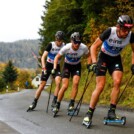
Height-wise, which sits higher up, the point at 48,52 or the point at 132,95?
the point at 48,52

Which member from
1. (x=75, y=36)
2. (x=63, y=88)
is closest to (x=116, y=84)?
(x=75, y=36)

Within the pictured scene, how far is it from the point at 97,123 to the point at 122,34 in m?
1.79

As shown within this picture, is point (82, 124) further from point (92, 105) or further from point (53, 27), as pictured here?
point (53, 27)

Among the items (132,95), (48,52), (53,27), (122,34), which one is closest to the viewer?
(122,34)

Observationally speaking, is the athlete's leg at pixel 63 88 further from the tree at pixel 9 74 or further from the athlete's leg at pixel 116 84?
the tree at pixel 9 74

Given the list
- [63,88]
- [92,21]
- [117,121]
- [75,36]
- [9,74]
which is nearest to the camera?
[117,121]

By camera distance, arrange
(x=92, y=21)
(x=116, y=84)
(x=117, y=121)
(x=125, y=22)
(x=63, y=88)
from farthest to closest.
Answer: (x=92, y=21) → (x=63, y=88) → (x=116, y=84) → (x=117, y=121) → (x=125, y=22)

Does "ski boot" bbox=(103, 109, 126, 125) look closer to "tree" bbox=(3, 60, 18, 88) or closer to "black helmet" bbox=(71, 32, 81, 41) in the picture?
"black helmet" bbox=(71, 32, 81, 41)

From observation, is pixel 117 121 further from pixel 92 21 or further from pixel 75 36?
pixel 92 21

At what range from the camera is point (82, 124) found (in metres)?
7.54

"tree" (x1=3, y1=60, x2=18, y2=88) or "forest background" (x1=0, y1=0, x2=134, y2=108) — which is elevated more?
"forest background" (x1=0, y1=0, x2=134, y2=108)

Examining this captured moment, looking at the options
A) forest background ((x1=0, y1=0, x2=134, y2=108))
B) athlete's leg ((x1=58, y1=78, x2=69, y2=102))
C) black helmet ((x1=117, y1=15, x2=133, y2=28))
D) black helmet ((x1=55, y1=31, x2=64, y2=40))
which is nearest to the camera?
black helmet ((x1=117, y1=15, x2=133, y2=28))

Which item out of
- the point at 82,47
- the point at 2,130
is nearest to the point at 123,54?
the point at 82,47

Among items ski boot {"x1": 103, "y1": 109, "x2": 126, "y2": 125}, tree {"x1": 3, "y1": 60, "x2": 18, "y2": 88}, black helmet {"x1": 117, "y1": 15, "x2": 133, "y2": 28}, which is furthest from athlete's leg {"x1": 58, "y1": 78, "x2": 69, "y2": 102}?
tree {"x1": 3, "y1": 60, "x2": 18, "y2": 88}
